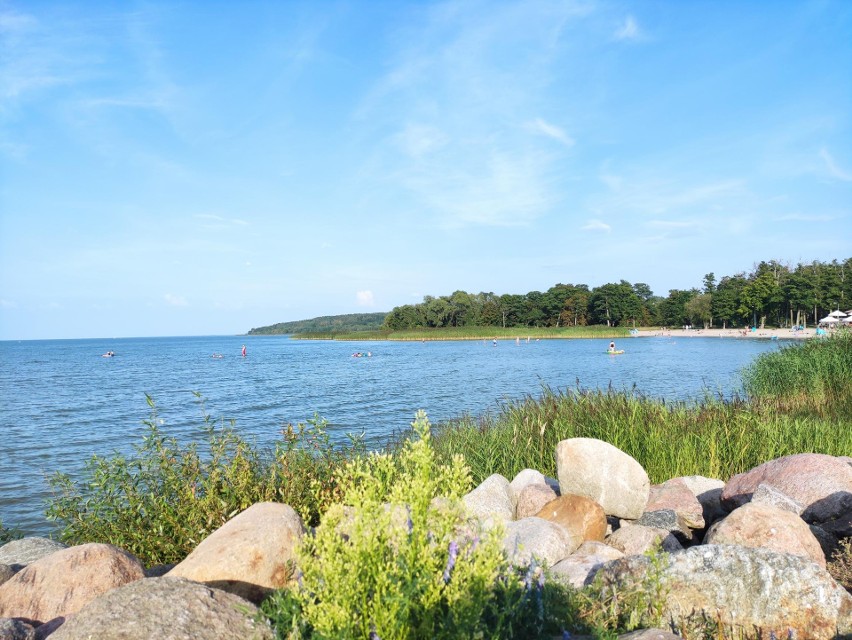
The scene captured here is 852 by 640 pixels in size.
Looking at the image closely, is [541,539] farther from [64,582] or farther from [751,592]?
[64,582]

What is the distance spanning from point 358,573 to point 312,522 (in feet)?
14.9

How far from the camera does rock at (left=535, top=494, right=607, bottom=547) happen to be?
6.12 meters

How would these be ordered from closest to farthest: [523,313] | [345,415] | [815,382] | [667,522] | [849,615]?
[849,615] < [667,522] < [815,382] < [345,415] < [523,313]

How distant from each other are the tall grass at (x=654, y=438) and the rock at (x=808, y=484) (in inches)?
66.4

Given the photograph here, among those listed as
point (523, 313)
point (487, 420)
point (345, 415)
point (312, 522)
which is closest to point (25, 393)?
point (345, 415)

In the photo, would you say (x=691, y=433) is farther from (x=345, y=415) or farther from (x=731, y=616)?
(x=345, y=415)

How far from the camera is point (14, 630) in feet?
12.1

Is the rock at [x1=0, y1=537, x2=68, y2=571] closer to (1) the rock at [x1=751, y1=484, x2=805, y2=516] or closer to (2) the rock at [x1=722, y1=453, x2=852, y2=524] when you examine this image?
(1) the rock at [x1=751, y1=484, x2=805, y2=516]

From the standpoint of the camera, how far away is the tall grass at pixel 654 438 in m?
9.41

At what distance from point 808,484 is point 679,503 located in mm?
1570

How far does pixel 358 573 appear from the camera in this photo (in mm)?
2582

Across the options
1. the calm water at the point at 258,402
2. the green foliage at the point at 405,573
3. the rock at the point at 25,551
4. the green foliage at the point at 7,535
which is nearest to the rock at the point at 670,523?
the green foliage at the point at 405,573

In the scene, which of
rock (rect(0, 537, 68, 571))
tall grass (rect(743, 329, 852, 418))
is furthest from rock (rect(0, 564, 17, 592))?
tall grass (rect(743, 329, 852, 418))

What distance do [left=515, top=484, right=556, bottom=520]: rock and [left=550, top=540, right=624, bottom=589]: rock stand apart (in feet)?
5.80
